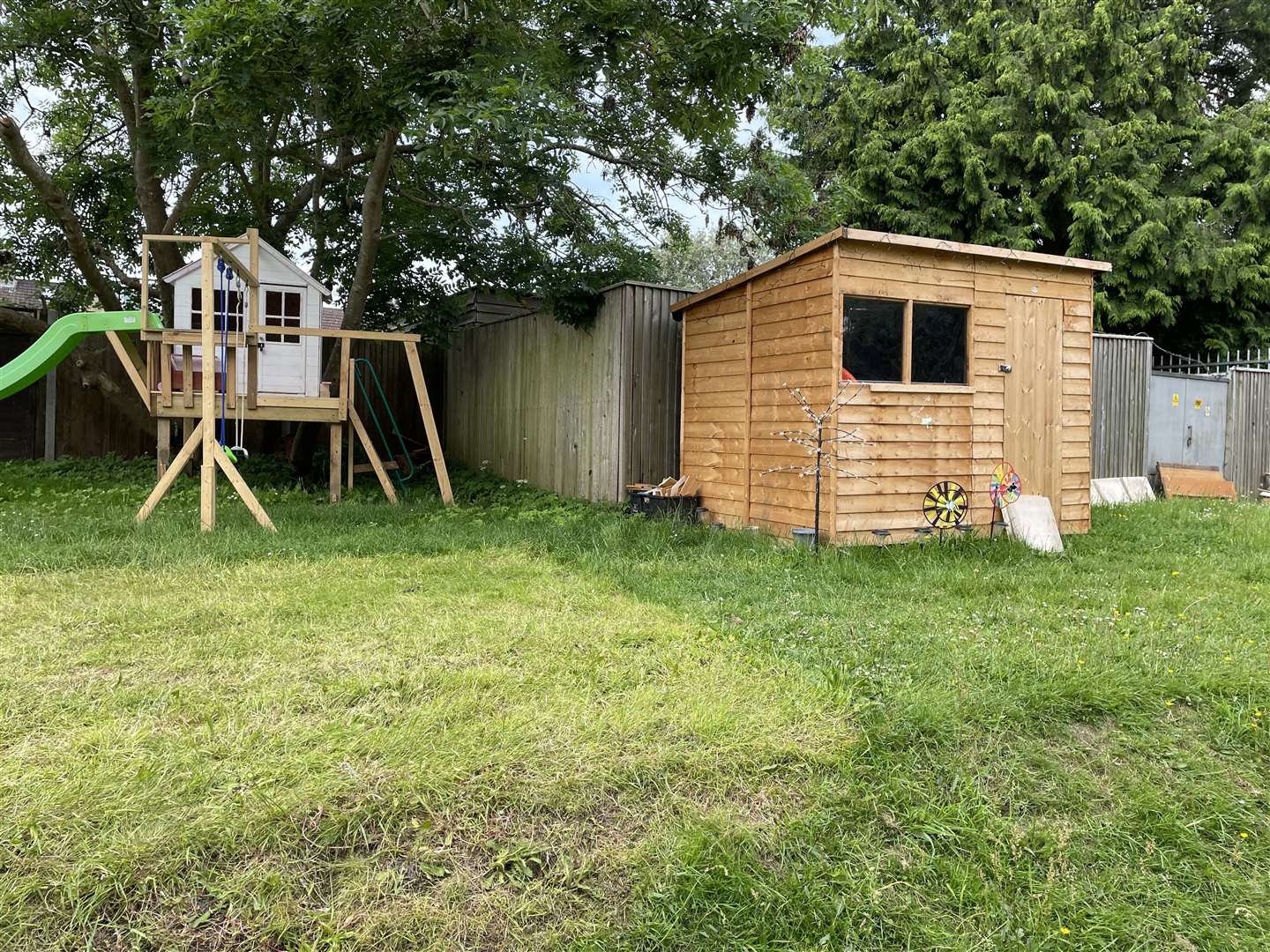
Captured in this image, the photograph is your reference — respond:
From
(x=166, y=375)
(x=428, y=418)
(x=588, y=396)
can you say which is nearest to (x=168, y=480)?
(x=166, y=375)

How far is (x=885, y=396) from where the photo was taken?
6.28 meters

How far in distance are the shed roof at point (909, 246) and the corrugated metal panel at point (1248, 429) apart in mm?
5195

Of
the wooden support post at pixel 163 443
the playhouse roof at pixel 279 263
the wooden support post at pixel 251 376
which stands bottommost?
the wooden support post at pixel 163 443

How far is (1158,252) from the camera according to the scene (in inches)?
560

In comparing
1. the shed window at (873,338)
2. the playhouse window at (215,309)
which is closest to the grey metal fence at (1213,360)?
the shed window at (873,338)

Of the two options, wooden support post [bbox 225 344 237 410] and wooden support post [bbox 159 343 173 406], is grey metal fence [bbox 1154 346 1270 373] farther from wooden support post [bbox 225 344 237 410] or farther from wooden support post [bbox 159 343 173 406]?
wooden support post [bbox 159 343 173 406]

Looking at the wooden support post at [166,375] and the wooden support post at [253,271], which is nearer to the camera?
the wooden support post at [253,271]

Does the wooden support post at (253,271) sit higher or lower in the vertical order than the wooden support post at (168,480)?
higher

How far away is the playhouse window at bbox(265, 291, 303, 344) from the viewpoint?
354 inches

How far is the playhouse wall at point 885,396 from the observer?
620 centimetres

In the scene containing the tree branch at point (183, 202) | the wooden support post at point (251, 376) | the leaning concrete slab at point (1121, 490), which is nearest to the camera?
the wooden support post at point (251, 376)

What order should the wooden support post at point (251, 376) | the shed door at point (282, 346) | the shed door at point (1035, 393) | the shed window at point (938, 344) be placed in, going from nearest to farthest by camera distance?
1. the shed window at point (938, 344)
2. the shed door at point (1035, 393)
3. the wooden support post at point (251, 376)
4. the shed door at point (282, 346)

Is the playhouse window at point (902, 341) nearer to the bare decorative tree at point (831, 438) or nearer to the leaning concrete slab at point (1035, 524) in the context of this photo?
the bare decorative tree at point (831, 438)

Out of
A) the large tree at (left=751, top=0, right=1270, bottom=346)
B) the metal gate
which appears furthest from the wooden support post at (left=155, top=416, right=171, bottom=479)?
the metal gate
